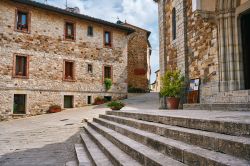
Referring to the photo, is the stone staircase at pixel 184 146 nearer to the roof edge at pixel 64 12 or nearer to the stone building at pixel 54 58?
the stone building at pixel 54 58

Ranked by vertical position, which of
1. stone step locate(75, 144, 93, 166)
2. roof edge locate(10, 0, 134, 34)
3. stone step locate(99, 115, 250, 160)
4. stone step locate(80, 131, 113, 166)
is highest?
roof edge locate(10, 0, 134, 34)

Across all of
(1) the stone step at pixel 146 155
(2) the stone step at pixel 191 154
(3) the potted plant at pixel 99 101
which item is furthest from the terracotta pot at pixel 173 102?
(3) the potted plant at pixel 99 101

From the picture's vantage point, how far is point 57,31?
19578 mm

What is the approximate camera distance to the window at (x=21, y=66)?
57.1 ft

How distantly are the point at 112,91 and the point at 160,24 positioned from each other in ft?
34.5

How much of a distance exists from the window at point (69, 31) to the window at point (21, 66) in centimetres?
398

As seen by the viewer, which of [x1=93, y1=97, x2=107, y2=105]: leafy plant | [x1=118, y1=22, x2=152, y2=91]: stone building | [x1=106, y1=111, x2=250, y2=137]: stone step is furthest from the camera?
[x1=118, y1=22, x2=152, y2=91]: stone building

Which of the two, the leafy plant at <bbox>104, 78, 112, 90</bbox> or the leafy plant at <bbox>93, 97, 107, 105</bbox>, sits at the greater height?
the leafy plant at <bbox>104, 78, 112, 90</bbox>

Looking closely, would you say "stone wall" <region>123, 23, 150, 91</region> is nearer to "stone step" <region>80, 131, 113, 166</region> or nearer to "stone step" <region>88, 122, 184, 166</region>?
"stone step" <region>80, 131, 113, 166</region>

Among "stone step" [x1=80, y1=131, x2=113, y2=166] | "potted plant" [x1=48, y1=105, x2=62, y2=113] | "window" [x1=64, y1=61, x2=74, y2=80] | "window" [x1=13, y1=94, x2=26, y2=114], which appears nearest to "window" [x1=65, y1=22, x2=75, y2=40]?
"window" [x1=64, y1=61, x2=74, y2=80]

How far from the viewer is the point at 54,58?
755 inches

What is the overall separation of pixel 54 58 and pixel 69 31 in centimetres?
278

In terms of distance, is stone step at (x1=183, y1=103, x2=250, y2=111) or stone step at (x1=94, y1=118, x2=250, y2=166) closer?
stone step at (x1=94, y1=118, x2=250, y2=166)

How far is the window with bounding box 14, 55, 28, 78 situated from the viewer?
17.4 m
